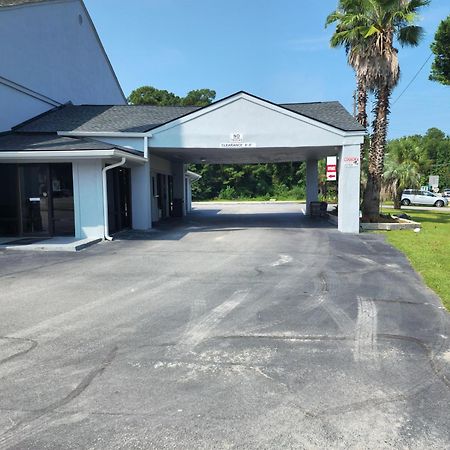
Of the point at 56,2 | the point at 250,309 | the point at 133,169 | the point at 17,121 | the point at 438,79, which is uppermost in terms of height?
the point at 56,2

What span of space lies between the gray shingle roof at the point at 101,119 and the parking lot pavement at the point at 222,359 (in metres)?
8.66

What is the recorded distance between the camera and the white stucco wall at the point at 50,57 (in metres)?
16.1

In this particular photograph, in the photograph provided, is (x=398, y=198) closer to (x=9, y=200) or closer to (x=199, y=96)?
(x=9, y=200)

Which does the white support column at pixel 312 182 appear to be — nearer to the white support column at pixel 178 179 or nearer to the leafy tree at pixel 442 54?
the white support column at pixel 178 179

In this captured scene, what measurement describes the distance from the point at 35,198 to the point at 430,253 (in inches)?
473

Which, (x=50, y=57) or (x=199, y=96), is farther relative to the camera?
(x=199, y=96)

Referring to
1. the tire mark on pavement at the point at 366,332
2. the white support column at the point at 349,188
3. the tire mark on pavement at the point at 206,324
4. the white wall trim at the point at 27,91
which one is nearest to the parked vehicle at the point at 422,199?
the white support column at the point at 349,188

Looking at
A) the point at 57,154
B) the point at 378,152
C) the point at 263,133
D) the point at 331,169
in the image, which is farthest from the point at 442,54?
the point at 57,154

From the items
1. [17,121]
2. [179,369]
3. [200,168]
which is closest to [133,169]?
[17,121]

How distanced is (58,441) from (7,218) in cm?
1262

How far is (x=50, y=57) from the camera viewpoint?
19062 millimetres

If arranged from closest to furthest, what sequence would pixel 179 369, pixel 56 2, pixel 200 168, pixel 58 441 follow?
pixel 58 441 < pixel 179 369 < pixel 56 2 < pixel 200 168

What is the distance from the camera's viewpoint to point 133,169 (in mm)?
16078

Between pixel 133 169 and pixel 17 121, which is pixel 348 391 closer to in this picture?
pixel 133 169
